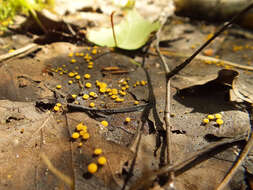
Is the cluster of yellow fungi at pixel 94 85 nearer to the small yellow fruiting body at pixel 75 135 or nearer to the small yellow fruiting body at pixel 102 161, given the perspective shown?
the small yellow fruiting body at pixel 75 135

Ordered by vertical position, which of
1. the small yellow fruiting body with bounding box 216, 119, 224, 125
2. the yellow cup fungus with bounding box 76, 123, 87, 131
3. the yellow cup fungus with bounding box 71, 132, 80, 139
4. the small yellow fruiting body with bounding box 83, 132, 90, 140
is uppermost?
the yellow cup fungus with bounding box 76, 123, 87, 131

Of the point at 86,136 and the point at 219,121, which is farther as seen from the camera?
the point at 219,121

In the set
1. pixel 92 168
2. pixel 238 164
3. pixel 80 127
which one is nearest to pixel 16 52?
pixel 80 127

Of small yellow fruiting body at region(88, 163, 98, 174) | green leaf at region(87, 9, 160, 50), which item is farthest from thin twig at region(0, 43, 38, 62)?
small yellow fruiting body at region(88, 163, 98, 174)

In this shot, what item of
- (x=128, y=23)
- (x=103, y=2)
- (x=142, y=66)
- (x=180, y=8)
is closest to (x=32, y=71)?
(x=142, y=66)

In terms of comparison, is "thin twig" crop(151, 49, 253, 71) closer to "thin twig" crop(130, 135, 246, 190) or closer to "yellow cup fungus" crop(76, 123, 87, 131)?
"thin twig" crop(130, 135, 246, 190)

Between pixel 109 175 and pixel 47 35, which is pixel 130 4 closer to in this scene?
pixel 47 35

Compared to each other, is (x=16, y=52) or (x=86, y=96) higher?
(x=16, y=52)

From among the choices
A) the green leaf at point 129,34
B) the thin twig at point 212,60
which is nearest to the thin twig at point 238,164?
the thin twig at point 212,60

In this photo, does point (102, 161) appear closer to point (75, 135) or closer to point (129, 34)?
point (75, 135)
